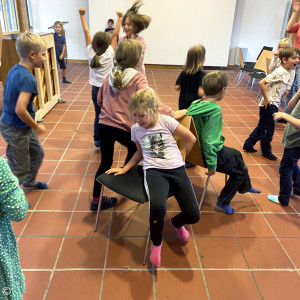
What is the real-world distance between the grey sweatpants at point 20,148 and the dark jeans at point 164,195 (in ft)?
3.28

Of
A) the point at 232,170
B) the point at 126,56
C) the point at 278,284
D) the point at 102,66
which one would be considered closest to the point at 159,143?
the point at 126,56

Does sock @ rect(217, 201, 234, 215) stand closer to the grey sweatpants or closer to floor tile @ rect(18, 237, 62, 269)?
floor tile @ rect(18, 237, 62, 269)

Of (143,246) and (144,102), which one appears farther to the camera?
(143,246)

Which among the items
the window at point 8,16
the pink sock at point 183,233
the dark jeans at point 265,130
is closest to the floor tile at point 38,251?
the pink sock at point 183,233

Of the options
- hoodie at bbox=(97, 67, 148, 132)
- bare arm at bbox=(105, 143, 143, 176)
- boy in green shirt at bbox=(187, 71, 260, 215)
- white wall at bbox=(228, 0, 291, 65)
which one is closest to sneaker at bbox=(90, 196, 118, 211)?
bare arm at bbox=(105, 143, 143, 176)

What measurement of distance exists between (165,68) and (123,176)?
727 cm

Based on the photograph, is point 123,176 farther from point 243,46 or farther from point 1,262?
point 243,46

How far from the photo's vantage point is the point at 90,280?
168 centimetres

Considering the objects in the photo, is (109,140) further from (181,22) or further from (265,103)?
(181,22)

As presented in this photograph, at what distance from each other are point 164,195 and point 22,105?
3.66 feet

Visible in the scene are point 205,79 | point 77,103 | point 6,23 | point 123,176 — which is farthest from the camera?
point 6,23

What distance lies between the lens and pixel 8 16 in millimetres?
7812

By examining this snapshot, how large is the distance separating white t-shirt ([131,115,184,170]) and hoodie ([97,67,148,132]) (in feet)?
0.39

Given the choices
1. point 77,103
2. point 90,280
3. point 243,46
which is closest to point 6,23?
point 77,103
